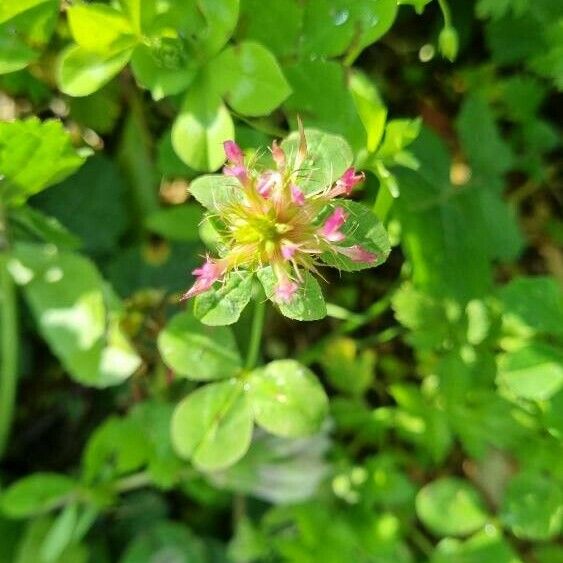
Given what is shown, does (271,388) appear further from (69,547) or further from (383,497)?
(69,547)

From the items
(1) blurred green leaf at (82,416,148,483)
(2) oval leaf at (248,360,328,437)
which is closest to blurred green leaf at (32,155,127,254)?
(1) blurred green leaf at (82,416,148,483)

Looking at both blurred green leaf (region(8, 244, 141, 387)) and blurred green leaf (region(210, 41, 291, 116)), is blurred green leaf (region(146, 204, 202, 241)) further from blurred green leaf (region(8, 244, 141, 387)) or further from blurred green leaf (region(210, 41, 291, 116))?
blurred green leaf (region(210, 41, 291, 116))

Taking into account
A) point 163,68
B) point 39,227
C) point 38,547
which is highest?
point 163,68

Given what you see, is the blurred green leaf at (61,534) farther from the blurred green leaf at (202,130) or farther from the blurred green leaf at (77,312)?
the blurred green leaf at (202,130)

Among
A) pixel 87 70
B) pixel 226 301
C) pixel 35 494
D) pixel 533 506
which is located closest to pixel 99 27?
pixel 87 70

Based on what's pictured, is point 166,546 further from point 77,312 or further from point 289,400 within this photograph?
point 289,400

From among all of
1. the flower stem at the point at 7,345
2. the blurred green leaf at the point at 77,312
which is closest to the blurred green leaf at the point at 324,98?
the blurred green leaf at the point at 77,312

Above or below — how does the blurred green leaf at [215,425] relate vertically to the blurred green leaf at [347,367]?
above
